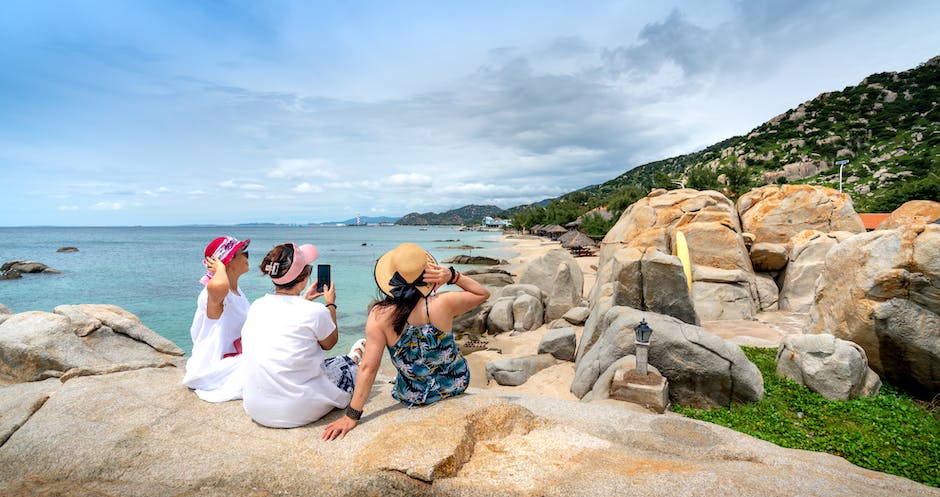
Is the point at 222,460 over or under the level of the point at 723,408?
over

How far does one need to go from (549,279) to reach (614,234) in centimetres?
336

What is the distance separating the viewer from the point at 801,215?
17.0 m

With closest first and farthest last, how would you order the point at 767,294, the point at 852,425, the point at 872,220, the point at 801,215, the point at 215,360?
the point at 215,360
the point at 852,425
the point at 767,294
the point at 801,215
the point at 872,220

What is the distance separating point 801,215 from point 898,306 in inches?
440

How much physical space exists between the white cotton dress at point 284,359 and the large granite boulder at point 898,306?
9064 mm

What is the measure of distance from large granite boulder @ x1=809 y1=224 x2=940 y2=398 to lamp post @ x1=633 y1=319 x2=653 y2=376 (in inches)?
168

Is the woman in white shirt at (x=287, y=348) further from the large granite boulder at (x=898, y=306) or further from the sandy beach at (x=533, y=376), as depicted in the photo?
the large granite boulder at (x=898, y=306)

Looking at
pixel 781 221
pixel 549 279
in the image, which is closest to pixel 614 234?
pixel 549 279

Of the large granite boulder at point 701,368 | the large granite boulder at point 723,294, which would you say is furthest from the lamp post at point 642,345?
the large granite boulder at point 723,294

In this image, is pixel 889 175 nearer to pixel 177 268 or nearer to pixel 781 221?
pixel 781 221

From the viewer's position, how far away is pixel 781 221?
1711cm

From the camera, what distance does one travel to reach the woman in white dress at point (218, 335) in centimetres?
458

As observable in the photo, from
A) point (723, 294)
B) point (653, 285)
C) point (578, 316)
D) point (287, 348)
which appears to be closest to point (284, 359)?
point (287, 348)

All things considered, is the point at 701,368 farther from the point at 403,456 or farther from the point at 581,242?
the point at 581,242
